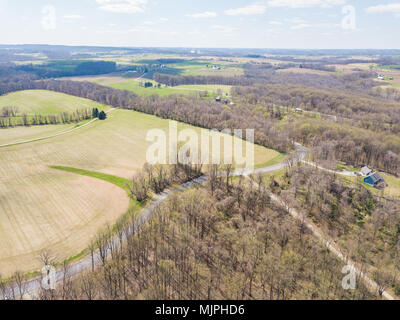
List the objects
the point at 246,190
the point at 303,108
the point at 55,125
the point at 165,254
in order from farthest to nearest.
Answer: the point at 303,108 < the point at 55,125 < the point at 246,190 < the point at 165,254

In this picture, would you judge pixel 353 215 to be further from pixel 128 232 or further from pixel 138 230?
pixel 128 232

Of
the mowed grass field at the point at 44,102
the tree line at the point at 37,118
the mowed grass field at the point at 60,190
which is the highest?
the mowed grass field at the point at 44,102

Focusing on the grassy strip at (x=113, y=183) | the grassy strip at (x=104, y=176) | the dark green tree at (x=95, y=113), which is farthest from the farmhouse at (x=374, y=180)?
the dark green tree at (x=95, y=113)

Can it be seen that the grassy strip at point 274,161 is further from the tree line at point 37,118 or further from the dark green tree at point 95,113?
the tree line at point 37,118

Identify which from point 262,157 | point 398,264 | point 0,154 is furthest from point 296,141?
point 0,154

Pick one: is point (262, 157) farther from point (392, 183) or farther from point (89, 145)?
point (89, 145)

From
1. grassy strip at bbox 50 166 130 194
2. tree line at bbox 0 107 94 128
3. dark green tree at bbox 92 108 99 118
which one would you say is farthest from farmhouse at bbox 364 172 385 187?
tree line at bbox 0 107 94 128

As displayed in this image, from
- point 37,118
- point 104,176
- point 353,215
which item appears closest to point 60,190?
point 104,176
